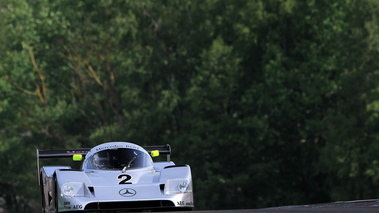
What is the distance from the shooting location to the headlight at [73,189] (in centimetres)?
1552

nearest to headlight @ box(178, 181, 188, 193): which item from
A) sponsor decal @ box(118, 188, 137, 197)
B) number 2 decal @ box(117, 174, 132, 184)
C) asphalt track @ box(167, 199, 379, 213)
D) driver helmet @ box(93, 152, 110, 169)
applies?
sponsor decal @ box(118, 188, 137, 197)

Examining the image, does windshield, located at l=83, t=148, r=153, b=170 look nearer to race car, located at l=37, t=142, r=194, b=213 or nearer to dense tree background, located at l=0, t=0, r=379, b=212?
race car, located at l=37, t=142, r=194, b=213

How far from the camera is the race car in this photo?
1530cm

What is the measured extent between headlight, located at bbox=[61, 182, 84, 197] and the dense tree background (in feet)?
96.2

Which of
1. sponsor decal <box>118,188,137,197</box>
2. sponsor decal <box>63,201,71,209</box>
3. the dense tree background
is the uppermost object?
the dense tree background

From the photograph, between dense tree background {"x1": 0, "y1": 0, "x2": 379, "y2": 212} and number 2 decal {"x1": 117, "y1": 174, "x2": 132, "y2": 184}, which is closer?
number 2 decal {"x1": 117, "y1": 174, "x2": 132, "y2": 184}

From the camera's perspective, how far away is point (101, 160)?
17.5 meters

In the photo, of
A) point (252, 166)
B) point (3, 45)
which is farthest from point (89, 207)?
point (3, 45)

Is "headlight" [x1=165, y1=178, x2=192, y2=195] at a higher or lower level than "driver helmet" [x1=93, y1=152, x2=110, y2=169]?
lower

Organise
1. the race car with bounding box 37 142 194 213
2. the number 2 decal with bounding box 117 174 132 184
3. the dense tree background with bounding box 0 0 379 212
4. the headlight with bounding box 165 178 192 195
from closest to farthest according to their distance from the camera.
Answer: the race car with bounding box 37 142 194 213 → the headlight with bounding box 165 178 192 195 → the number 2 decal with bounding box 117 174 132 184 → the dense tree background with bounding box 0 0 379 212

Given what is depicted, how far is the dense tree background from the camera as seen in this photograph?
4684 cm

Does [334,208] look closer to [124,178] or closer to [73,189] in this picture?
[124,178]

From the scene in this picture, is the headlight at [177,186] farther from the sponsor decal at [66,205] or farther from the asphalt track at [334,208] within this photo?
the sponsor decal at [66,205]

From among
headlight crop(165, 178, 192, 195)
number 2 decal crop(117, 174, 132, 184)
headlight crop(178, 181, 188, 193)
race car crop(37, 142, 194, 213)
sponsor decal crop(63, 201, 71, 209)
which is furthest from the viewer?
number 2 decal crop(117, 174, 132, 184)
